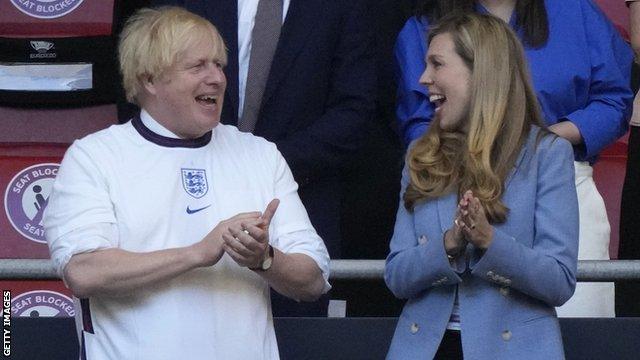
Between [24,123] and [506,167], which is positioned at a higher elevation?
[506,167]

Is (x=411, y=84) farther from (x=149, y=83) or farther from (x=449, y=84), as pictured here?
(x=149, y=83)

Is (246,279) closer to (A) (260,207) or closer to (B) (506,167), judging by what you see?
(A) (260,207)

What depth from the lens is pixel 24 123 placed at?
534 centimetres

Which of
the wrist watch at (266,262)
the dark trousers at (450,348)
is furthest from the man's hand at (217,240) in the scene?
the dark trousers at (450,348)

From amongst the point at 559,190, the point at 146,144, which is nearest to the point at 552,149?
the point at 559,190

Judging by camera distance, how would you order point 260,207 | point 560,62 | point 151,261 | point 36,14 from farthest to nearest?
point 36,14, point 560,62, point 260,207, point 151,261

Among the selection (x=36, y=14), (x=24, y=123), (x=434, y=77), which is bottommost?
(x=24, y=123)

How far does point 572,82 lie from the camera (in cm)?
473

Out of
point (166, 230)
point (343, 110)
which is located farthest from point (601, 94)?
point (166, 230)

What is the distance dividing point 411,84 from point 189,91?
107 cm

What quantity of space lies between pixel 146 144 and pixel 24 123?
1599 mm

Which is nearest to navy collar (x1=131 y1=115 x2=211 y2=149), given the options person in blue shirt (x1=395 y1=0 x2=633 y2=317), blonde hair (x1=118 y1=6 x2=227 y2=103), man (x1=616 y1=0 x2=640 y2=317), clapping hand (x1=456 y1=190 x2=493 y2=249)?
blonde hair (x1=118 y1=6 x2=227 y2=103)

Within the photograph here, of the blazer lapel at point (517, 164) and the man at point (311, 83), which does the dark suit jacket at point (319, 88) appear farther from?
the blazer lapel at point (517, 164)

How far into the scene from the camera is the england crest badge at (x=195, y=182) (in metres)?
3.80
